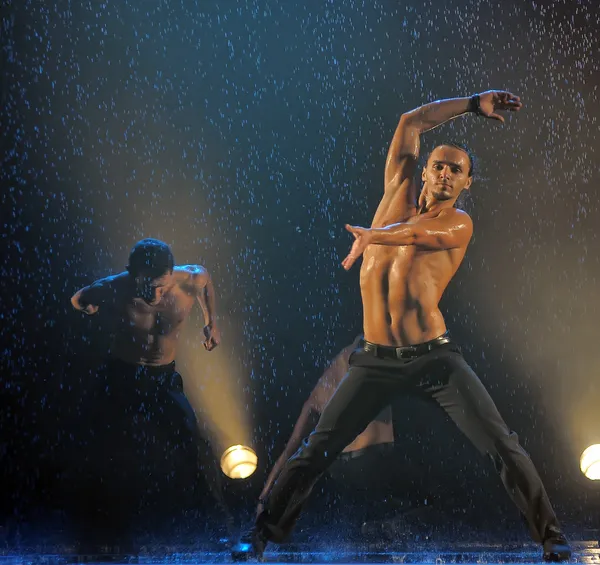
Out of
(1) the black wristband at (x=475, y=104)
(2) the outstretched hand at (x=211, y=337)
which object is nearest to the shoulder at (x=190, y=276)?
(2) the outstretched hand at (x=211, y=337)

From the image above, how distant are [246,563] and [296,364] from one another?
941mm

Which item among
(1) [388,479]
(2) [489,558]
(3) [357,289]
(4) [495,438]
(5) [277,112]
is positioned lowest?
(2) [489,558]

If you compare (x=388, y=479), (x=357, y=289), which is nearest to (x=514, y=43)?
(x=357, y=289)

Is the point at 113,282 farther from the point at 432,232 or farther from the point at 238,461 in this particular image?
Result: the point at 432,232

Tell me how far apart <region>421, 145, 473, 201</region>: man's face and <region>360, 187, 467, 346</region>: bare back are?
0.11m

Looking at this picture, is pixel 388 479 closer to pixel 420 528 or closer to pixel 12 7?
pixel 420 528

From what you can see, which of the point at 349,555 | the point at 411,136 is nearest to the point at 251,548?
the point at 349,555

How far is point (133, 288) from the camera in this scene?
11.8 feet

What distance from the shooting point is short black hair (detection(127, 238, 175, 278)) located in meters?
3.62

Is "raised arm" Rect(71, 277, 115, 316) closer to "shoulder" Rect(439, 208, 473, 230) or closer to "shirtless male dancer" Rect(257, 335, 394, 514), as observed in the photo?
"shirtless male dancer" Rect(257, 335, 394, 514)

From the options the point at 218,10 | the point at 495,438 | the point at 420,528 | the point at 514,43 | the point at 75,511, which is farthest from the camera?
the point at 218,10

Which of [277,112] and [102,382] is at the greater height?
[277,112]

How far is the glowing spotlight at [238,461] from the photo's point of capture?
338cm

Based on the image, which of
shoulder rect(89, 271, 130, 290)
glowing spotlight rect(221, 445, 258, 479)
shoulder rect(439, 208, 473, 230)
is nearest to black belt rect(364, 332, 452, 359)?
shoulder rect(439, 208, 473, 230)
